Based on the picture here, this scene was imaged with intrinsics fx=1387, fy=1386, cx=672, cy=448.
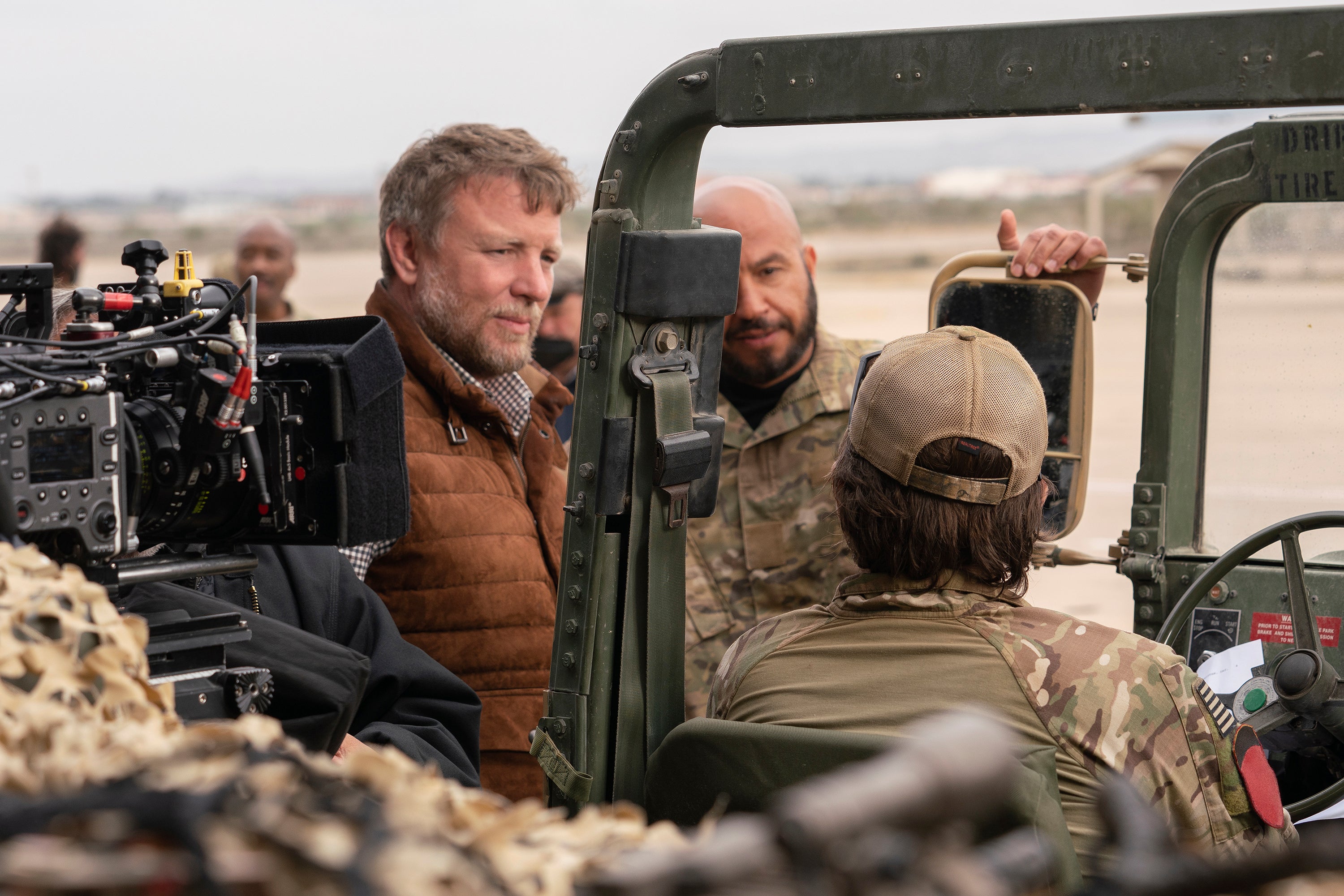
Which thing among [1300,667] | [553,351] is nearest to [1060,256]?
[1300,667]

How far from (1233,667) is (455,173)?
2076 millimetres

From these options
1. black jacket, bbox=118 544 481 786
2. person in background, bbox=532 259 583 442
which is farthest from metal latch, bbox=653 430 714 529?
person in background, bbox=532 259 583 442

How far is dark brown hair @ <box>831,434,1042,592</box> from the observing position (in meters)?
2.08

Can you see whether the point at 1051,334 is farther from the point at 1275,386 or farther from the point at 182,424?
the point at 182,424

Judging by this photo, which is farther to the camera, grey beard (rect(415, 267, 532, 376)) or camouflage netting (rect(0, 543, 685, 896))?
grey beard (rect(415, 267, 532, 376))

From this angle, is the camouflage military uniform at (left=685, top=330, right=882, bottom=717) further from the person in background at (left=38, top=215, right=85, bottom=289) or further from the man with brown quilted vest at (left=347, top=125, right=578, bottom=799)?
the person in background at (left=38, top=215, right=85, bottom=289)

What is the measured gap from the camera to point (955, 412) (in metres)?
2.06

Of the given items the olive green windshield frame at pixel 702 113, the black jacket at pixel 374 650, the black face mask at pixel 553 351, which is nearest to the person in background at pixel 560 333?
the black face mask at pixel 553 351

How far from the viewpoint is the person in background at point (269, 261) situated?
6.68 m

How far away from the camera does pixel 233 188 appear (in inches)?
3976

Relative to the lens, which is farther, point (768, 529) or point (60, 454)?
point (768, 529)

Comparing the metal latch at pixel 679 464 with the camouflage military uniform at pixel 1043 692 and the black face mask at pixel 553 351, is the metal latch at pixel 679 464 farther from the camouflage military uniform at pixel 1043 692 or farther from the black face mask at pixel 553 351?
the black face mask at pixel 553 351

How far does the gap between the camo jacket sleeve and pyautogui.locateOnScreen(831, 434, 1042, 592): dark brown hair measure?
16 cm

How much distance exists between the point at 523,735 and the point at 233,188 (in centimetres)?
10480
